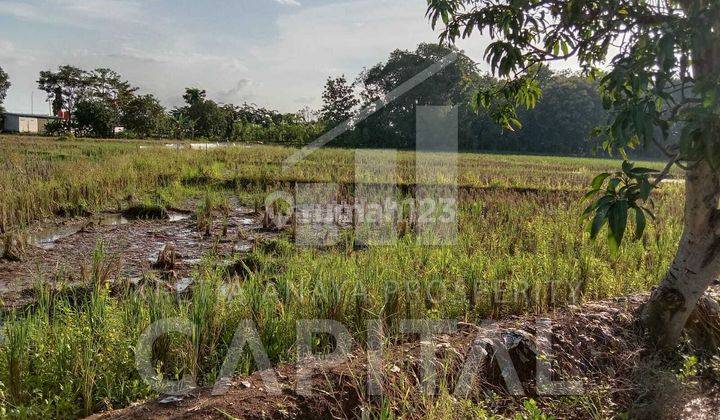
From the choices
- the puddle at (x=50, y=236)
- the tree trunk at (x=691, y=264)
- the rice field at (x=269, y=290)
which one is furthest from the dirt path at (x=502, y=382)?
the puddle at (x=50, y=236)

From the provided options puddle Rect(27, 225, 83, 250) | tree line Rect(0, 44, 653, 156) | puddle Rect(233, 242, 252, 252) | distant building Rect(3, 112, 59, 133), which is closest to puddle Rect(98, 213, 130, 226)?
puddle Rect(27, 225, 83, 250)

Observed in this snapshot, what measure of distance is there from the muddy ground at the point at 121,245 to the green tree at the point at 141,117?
90.6 ft

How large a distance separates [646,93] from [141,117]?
3460 cm

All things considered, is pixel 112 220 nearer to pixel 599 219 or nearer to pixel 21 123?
pixel 599 219

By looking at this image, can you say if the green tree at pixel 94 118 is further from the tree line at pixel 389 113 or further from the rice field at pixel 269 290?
the rice field at pixel 269 290

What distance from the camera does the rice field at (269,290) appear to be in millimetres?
2336

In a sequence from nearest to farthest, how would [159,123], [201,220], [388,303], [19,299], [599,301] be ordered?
[388,303] < [599,301] < [19,299] < [201,220] < [159,123]

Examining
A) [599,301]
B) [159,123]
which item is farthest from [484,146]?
[599,301]

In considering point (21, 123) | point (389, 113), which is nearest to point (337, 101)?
point (389, 113)

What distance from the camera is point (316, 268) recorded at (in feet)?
13.3

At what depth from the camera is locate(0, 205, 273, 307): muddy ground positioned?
175 inches

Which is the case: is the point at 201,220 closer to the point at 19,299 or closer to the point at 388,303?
the point at 19,299

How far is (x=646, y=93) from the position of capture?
6.51 ft

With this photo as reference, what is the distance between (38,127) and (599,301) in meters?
46.1
